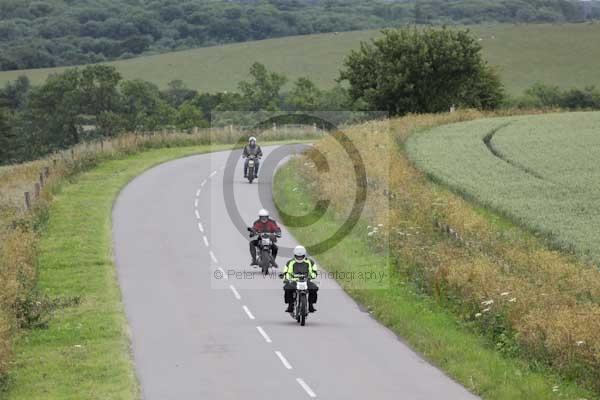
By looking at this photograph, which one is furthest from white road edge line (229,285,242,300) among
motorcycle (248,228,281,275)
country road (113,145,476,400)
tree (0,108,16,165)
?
tree (0,108,16,165)

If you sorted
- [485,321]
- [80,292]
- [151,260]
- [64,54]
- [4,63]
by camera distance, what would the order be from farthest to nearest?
[64,54] → [4,63] → [151,260] → [80,292] → [485,321]

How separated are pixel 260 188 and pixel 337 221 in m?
12.0

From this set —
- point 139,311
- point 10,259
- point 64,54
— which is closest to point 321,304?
point 139,311

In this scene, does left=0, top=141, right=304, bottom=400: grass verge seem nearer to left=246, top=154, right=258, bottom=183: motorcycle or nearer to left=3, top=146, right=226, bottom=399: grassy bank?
left=3, top=146, right=226, bottom=399: grassy bank

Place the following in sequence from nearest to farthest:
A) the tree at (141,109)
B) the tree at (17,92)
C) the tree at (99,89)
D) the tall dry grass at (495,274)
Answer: the tall dry grass at (495,274) < the tree at (99,89) < the tree at (141,109) < the tree at (17,92)

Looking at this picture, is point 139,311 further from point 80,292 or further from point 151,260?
point 151,260

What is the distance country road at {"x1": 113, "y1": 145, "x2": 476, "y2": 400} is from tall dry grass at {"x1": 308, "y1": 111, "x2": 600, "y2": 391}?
183cm

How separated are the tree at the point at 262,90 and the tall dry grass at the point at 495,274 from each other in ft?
261

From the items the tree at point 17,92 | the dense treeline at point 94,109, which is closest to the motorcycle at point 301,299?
the dense treeline at point 94,109

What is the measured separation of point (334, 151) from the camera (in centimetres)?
4928

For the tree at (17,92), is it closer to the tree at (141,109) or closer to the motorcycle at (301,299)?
the tree at (141,109)

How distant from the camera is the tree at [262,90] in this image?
387 feet

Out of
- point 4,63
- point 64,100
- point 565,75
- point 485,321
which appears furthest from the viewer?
point 4,63

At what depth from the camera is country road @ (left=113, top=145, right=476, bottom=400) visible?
1877 centimetres
